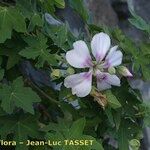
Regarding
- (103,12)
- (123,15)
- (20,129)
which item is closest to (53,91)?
(20,129)

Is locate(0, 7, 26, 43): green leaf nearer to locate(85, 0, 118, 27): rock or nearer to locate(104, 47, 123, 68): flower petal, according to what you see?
locate(104, 47, 123, 68): flower petal

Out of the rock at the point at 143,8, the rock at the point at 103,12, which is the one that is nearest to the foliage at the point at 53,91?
the rock at the point at 103,12

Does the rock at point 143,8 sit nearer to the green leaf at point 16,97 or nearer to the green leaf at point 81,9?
the green leaf at point 81,9

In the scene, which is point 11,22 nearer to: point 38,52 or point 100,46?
point 38,52

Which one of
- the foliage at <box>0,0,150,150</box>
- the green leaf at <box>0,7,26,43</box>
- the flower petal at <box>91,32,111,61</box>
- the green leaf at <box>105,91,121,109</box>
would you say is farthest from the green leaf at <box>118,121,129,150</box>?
the green leaf at <box>0,7,26,43</box>

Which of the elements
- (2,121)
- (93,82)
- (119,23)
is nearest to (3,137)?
(2,121)

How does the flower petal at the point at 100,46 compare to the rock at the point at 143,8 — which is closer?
the flower petal at the point at 100,46

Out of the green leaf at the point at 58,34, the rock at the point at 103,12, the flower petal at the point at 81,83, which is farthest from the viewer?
the rock at the point at 103,12
